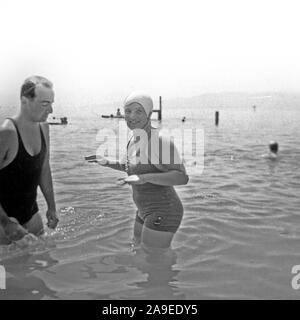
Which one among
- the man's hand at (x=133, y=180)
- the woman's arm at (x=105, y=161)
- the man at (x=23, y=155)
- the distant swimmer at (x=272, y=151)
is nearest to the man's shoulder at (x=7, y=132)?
the man at (x=23, y=155)

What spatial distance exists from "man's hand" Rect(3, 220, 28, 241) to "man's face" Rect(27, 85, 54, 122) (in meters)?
1.21

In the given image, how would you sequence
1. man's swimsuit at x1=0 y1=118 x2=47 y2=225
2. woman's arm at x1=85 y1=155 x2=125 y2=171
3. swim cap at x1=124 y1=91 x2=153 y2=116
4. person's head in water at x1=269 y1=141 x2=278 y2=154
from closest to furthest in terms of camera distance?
man's swimsuit at x1=0 y1=118 x2=47 y2=225 → swim cap at x1=124 y1=91 x2=153 y2=116 → woman's arm at x1=85 y1=155 x2=125 y2=171 → person's head in water at x1=269 y1=141 x2=278 y2=154

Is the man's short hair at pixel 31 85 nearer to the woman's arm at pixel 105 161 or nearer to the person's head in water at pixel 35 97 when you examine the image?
the person's head in water at pixel 35 97

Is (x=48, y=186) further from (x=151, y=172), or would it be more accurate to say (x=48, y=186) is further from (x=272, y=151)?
(x=272, y=151)

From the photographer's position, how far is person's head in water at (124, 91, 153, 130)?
5160mm

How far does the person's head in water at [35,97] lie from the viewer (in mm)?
4809

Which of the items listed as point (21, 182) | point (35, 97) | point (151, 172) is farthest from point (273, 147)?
point (35, 97)

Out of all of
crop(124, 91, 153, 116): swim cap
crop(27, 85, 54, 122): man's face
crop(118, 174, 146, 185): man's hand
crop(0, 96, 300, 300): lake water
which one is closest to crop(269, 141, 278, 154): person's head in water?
crop(0, 96, 300, 300): lake water

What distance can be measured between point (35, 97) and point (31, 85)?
0.14 meters

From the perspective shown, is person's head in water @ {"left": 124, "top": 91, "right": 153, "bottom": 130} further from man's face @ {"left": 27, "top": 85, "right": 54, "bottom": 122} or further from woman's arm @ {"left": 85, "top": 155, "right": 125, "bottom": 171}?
man's face @ {"left": 27, "top": 85, "right": 54, "bottom": 122}

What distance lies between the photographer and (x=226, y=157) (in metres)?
21.0

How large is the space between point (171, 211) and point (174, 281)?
0.91 meters

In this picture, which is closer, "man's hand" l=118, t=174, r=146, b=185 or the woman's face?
"man's hand" l=118, t=174, r=146, b=185

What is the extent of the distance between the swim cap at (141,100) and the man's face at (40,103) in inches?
36.1
